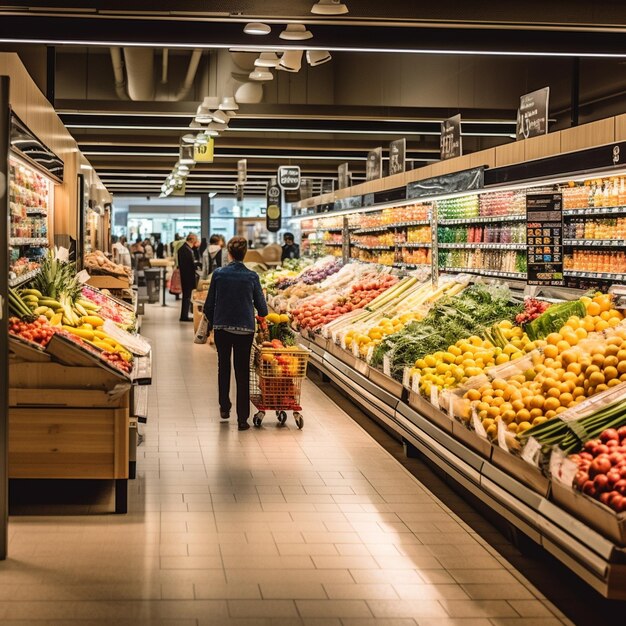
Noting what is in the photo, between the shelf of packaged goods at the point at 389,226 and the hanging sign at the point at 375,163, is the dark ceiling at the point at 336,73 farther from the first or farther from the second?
the shelf of packaged goods at the point at 389,226

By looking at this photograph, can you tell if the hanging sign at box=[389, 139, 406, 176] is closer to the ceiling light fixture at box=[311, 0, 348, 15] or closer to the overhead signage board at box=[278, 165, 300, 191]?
the overhead signage board at box=[278, 165, 300, 191]

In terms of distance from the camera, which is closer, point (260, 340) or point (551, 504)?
point (551, 504)

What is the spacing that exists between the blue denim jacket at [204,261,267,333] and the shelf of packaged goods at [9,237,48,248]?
1.58m

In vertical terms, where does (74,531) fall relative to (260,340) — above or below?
below

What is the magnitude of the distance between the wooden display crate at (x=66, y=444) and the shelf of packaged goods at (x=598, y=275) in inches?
186

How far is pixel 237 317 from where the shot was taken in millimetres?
8398

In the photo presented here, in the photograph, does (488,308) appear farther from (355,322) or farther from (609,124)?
(355,322)

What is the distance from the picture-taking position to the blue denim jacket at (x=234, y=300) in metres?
8.40

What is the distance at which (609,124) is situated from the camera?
26.0 feet

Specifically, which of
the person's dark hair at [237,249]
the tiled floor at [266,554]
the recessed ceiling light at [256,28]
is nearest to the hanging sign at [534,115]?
the person's dark hair at [237,249]

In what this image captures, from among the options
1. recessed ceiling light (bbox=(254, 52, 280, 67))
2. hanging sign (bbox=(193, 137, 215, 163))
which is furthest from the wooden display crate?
hanging sign (bbox=(193, 137, 215, 163))

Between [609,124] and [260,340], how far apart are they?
3.60 meters

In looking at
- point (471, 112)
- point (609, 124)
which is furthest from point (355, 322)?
point (471, 112)

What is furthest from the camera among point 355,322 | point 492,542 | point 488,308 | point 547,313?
point 355,322
